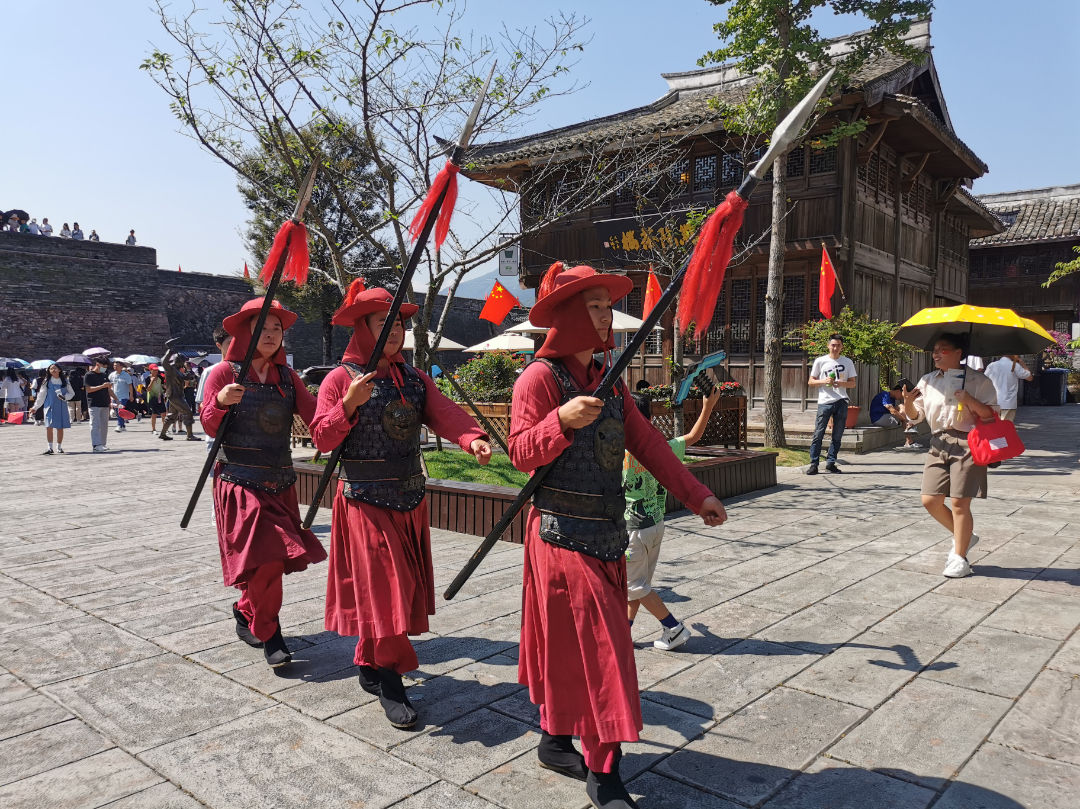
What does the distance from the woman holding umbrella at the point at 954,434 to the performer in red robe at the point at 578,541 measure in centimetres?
349

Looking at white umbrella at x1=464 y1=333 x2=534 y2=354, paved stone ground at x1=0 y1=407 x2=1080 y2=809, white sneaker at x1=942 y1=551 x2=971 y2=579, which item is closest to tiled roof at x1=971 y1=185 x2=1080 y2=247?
white umbrella at x1=464 y1=333 x2=534 y2=354

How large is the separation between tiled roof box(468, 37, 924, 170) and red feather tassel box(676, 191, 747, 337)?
6.84 metres

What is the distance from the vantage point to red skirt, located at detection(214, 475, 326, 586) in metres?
4.03

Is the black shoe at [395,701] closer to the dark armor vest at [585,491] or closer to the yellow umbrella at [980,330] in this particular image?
the dark armor vest at [585,491]

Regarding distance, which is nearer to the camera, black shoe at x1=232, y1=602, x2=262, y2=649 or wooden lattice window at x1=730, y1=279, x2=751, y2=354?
black shoe at x1=232, y1=602, x2=262, y2=649

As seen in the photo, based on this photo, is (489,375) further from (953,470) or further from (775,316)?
(953,470)

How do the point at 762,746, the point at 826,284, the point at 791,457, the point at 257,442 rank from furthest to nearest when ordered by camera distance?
1. the point at 826,284
2. the point at 791,457
3. the point at 257,442
4. the point at 762,746

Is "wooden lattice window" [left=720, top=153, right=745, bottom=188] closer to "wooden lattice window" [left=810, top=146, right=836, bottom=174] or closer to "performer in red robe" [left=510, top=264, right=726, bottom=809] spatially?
"wooden lattice window" [left=810, top=146, right=836, bottom=174]

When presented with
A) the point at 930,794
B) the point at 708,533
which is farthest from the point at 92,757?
the point at 708,533

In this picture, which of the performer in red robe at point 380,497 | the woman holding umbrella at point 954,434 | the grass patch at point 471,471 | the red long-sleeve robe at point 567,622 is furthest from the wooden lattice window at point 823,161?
the red long-sleeve robe at point 567,622

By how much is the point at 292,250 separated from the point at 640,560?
2576 millimetres

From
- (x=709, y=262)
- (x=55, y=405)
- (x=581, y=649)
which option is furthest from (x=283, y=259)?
(x=55, y=405)

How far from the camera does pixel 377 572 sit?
3479mm

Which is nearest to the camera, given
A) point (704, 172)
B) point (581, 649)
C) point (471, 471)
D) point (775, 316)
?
point (581, 649)
